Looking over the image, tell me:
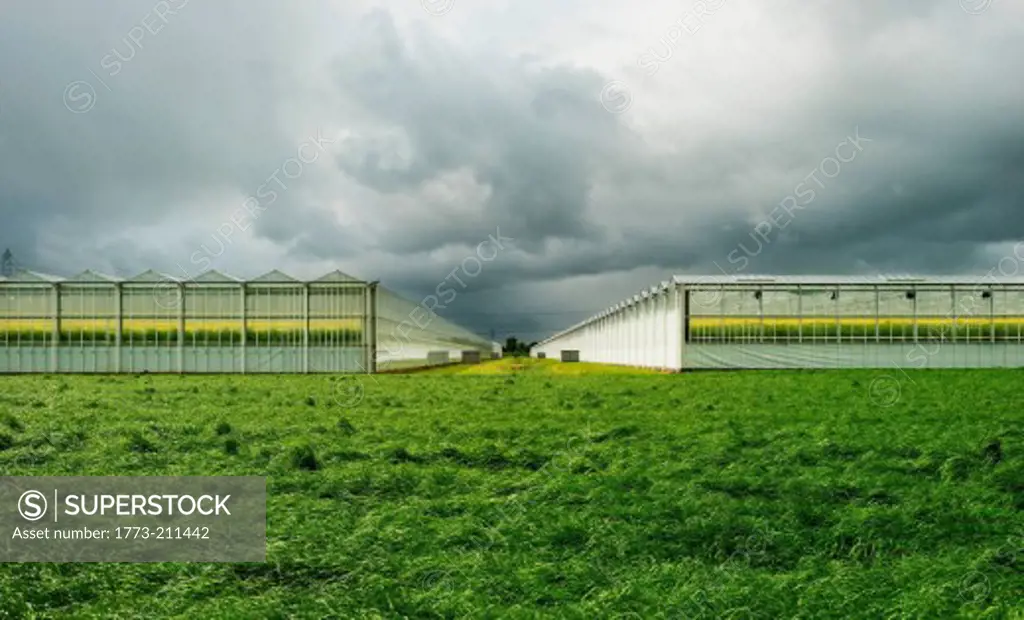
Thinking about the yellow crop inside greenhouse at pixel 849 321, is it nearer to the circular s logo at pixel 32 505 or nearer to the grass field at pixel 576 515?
the grass field at pixel 576 515

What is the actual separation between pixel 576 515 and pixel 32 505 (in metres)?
6.65

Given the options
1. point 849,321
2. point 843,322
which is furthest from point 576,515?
point 849,321

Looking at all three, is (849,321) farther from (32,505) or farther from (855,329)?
(32,505)

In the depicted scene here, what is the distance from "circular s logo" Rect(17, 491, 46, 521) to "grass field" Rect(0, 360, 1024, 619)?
1.37 meters

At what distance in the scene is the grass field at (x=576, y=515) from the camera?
25.3 ft

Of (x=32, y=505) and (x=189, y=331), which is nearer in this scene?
(x=32, y=505)

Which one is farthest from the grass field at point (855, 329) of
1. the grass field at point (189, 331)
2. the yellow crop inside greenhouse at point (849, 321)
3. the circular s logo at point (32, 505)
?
the circular s logo at point (32, 505)

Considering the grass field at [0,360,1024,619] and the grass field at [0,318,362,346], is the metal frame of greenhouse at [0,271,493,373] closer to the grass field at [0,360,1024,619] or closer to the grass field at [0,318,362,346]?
the grass field at [0,318,362,346]

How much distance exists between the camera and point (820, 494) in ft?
38.0

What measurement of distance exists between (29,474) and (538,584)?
826 centimetres

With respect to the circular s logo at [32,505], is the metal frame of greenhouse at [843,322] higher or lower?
higher

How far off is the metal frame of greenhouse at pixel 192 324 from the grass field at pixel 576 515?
129 feet

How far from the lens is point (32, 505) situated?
10641 mm

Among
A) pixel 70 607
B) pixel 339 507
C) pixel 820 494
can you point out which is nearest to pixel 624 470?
pixel 820 494
